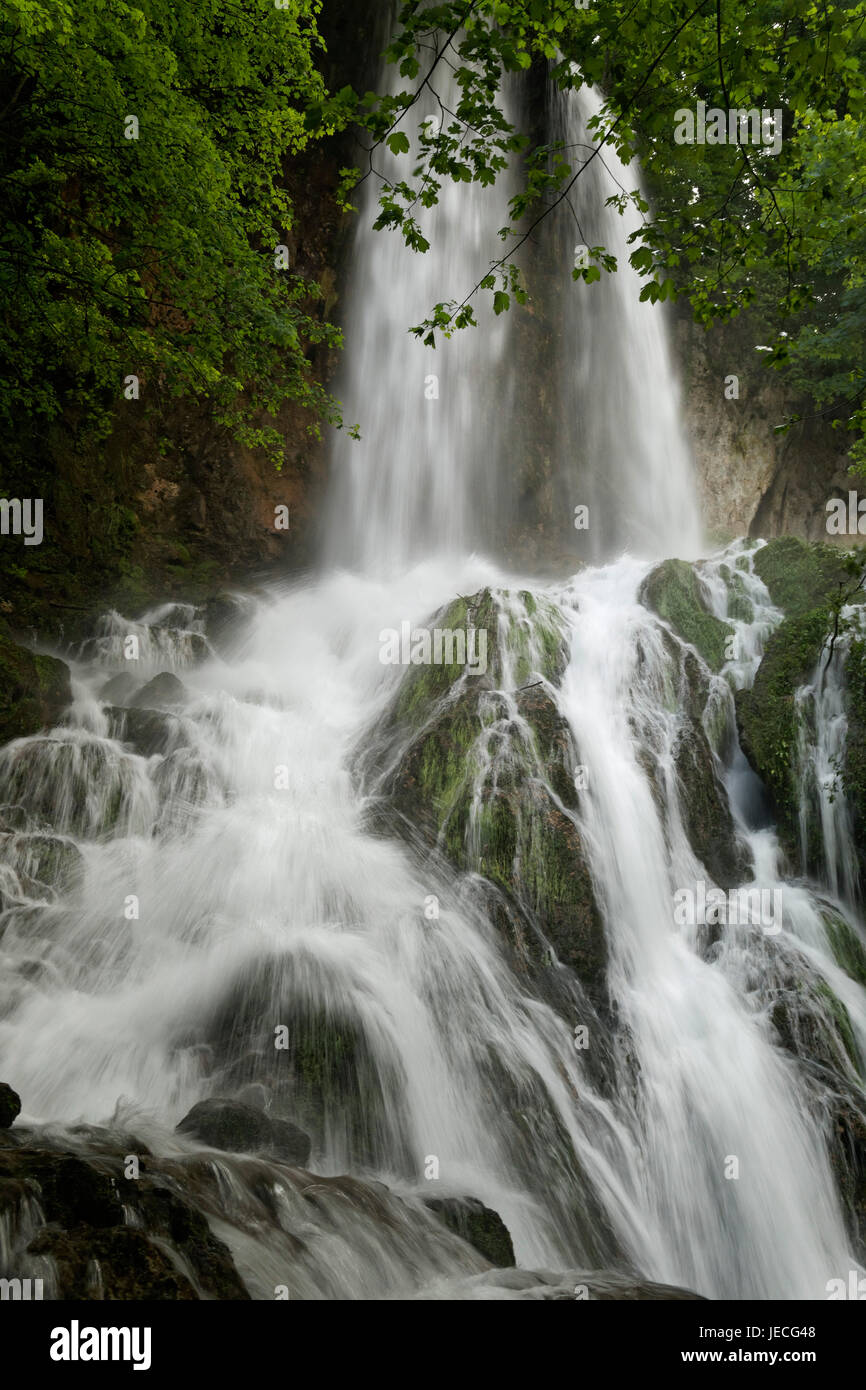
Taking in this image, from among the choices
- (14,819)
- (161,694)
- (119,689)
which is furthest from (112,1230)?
(119,689)

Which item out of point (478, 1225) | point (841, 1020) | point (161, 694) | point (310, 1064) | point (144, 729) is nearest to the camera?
point (478, 1225)

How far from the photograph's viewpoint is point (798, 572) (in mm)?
14297

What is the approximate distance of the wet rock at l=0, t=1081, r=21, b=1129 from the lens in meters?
4.87

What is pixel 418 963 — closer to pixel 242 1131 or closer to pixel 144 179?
pixel 242 1131

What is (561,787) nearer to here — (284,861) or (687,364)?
(284,861)

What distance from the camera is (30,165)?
869cm

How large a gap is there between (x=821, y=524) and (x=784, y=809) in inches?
560

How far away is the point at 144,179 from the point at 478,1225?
9938 mm

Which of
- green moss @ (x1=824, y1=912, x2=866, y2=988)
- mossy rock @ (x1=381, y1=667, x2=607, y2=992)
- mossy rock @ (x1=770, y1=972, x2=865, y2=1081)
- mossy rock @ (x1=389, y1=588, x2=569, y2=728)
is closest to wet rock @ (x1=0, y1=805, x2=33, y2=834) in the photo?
mossy rock @ (x1=381, y1=667, x2=607, y2=992)

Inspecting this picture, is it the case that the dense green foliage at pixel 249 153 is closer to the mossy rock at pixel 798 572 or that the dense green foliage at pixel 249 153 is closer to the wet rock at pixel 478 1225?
the mossy rock at pixel 798 572

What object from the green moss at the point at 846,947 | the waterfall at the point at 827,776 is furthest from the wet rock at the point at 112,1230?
the waterfall at the point at 827,776

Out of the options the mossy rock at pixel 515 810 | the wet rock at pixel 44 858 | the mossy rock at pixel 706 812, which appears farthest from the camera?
the mossy rock at pixel 706 812

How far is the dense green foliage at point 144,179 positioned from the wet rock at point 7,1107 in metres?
7.43

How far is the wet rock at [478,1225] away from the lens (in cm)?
526
